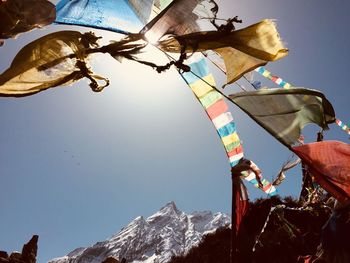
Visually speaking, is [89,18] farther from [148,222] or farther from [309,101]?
[148,222]

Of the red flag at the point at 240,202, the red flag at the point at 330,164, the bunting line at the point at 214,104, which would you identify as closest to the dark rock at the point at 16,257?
the bunting line at the point at 214,104

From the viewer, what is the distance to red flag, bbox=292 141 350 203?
13.2 feet

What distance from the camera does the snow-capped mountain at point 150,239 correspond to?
→ 10994 cm

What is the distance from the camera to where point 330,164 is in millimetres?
4102

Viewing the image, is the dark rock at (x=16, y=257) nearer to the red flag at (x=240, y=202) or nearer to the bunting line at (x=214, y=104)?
the bunting line at (x=214, y=104)

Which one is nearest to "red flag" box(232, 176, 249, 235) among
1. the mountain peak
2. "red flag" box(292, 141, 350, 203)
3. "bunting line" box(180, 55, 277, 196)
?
"bunting line" box(180, 55, 277, 196)

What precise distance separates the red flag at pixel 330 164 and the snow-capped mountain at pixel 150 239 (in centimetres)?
9286

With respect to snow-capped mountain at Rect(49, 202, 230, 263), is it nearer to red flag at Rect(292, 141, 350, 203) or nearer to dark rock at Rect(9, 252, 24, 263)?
red flag at Rect(292, 141, 350, 203)

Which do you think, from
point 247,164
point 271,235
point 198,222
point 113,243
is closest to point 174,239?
point 113,243

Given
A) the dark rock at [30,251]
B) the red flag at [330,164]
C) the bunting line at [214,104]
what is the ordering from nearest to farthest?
the red flag at [330,164]
the dark rock at [30,251]
the bunting line at [214,104]

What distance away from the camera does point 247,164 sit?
492 centimetres

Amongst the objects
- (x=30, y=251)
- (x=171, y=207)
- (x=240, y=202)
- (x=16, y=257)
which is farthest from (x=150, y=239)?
(x=16, y=257)

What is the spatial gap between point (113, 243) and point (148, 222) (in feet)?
104

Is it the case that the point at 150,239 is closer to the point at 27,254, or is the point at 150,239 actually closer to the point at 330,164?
the point at 27,254
